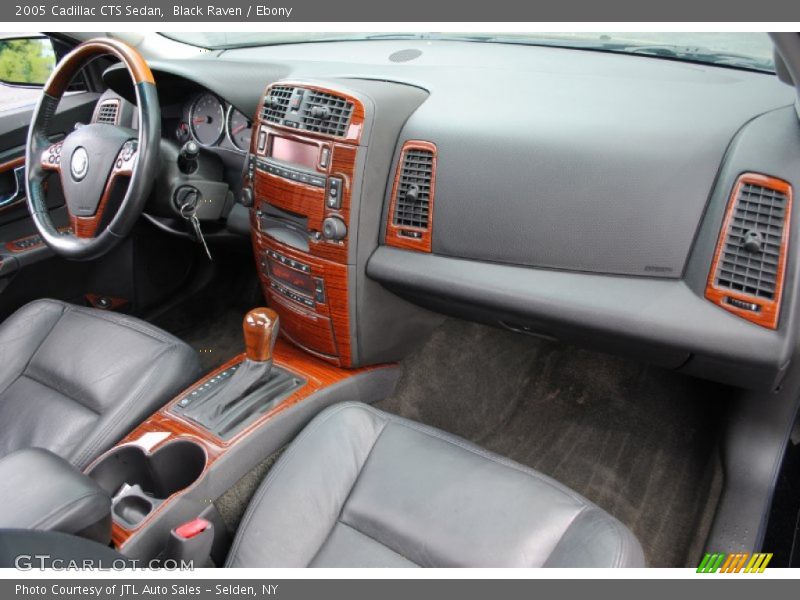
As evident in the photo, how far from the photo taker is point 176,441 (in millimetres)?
1485

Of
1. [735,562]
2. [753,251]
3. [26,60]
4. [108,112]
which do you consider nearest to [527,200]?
[753,251]

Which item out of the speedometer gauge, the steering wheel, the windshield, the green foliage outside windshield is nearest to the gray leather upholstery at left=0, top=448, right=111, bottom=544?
the steering wheel

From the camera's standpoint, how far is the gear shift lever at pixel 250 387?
1.54 metres

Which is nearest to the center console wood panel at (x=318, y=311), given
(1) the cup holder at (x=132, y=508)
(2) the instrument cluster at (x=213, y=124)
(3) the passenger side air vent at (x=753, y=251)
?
(2) the instrument cluster at (x=213, y=124)

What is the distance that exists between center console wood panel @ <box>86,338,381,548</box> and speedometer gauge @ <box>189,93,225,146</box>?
786 mm

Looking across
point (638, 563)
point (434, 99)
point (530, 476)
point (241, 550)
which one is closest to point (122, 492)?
point (241, 550)

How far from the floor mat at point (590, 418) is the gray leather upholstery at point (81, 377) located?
0.64 m

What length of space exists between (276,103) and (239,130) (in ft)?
1.41

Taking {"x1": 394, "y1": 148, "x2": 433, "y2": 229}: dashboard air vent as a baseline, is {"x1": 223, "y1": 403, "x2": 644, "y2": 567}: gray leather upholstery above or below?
below

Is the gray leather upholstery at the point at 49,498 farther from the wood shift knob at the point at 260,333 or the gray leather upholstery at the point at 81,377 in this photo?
the wood shift knob at the point at 260,333

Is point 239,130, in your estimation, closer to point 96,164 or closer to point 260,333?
point 96,164

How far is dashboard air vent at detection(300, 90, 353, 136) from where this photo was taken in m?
1.53

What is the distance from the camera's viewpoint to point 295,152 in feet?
5.33

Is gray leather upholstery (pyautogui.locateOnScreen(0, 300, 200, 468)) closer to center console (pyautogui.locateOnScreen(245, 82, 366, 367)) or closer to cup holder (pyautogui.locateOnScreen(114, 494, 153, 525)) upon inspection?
cup holder (pyautogui.locateOnScreen(114, 494, 153, 525))
